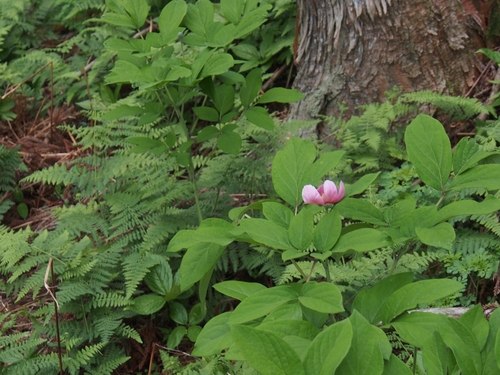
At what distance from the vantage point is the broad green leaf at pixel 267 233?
4.30 ft

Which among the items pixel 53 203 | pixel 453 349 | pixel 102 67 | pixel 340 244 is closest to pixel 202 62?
pixel 340 244

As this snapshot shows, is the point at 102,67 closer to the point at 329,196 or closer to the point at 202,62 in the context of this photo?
the point at 202,62

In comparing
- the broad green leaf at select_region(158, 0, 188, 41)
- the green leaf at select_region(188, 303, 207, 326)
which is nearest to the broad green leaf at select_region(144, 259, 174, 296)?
the green leaf at select_region(188, 303, 207, 326)

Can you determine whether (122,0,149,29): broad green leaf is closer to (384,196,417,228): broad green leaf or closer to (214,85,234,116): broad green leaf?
(214,85,234,116): broad green leaf

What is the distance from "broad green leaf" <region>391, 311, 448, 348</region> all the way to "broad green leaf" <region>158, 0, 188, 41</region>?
1375 mm

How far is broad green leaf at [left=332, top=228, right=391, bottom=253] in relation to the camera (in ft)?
4.11

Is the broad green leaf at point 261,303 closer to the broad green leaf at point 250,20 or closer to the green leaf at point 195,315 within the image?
the broad green leaf at point 250,20

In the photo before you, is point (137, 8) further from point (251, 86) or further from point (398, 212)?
point (398, 212)

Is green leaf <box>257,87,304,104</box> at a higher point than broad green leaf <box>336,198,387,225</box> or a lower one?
lower

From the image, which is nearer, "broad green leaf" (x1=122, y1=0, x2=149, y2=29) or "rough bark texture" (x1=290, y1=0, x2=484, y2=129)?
"broad green leaf" (x1=122, y1=0, x2=149, y2=29)

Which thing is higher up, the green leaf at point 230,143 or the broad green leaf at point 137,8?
the broad green leaf at point 137,8

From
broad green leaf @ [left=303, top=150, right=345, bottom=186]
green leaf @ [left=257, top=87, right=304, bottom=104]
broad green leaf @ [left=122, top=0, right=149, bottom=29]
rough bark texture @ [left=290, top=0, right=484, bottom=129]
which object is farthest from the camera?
rough bark texture @ [left=290, top=0, right=484, bottom=129]

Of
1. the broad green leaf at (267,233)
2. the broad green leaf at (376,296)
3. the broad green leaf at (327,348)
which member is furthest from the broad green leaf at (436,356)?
the broad green leaf at (267,233)

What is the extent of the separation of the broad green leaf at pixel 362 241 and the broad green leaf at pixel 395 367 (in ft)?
0.79
